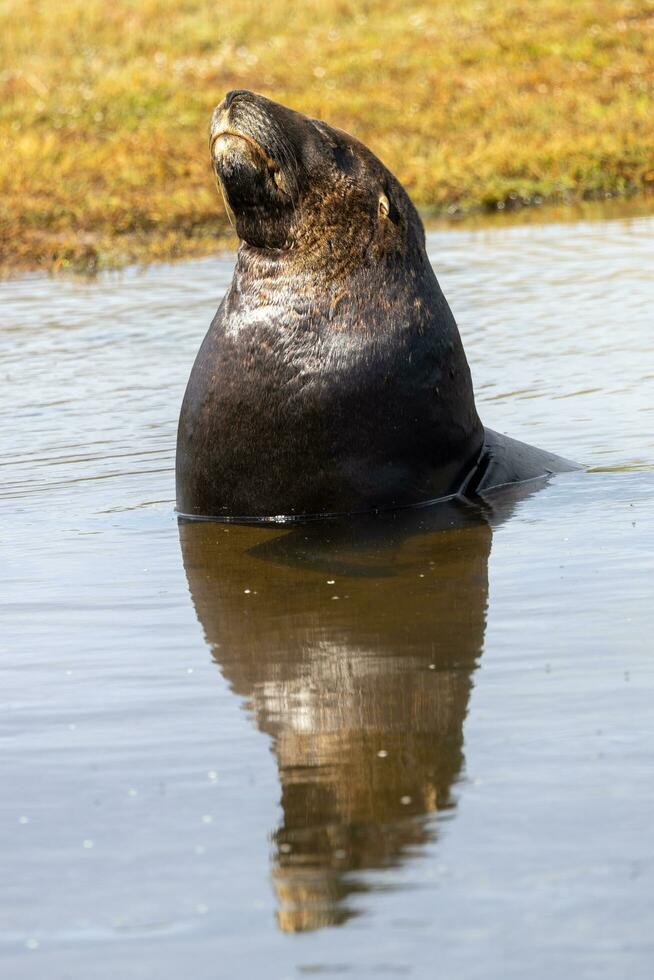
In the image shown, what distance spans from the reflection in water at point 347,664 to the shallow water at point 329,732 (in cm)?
1

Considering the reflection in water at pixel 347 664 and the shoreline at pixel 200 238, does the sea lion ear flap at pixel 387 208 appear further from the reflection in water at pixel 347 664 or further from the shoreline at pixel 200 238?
the shoreline at pixel 200 238

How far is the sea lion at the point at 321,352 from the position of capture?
661 cm

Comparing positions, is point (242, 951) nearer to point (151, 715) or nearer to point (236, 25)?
point (151, 715)

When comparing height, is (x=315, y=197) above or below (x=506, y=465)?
above

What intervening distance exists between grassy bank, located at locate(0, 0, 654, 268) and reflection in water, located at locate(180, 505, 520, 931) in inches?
491

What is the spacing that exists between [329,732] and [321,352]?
2.69 m

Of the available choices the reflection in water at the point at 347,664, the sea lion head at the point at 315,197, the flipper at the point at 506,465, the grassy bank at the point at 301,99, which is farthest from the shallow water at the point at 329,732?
the grassy bank at the point at 301,99

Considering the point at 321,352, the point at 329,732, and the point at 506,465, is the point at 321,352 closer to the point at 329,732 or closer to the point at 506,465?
the point at 506,465

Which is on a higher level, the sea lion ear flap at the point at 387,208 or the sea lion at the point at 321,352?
the sea lion ear flap at the point at 387,208

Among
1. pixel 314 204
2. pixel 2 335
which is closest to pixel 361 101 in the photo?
pixel 2 335

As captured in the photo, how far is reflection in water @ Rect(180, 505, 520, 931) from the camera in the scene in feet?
11.7

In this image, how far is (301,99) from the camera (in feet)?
96.7

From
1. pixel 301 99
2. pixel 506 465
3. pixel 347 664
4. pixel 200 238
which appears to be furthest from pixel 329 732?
pixel 301 99

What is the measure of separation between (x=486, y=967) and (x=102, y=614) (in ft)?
9.33
